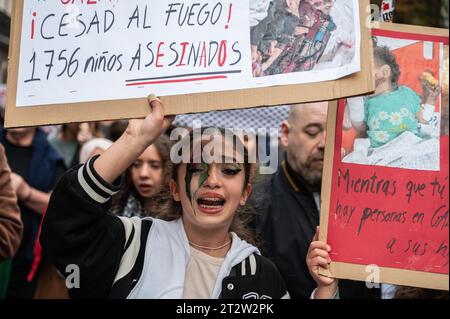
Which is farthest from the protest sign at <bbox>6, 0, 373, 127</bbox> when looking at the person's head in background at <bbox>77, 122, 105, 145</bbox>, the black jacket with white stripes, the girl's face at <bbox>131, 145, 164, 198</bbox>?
the person's head in background at <bbox>77, 122, 105, 145</bbox>

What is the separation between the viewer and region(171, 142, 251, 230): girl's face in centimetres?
221

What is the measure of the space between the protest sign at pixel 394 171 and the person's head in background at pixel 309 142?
0.94 metres

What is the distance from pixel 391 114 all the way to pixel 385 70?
5.5 inches

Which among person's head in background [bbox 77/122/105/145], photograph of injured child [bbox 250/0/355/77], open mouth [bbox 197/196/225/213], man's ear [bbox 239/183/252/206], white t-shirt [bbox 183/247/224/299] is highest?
person's head in background [bbox 77/122/105/145]

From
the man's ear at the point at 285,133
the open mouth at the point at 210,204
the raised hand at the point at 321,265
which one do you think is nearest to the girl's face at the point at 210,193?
the open mouth at the point at 210,204

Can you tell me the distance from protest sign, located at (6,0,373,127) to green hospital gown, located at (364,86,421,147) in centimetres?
32

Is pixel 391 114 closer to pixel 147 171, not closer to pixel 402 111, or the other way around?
pixel 402 111

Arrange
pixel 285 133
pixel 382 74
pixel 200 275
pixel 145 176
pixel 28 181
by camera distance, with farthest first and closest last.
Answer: pixel 28 181, pixel 145 176, pixel 285 133, pixel 382 74, pixel 200 275

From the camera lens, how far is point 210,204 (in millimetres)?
2223

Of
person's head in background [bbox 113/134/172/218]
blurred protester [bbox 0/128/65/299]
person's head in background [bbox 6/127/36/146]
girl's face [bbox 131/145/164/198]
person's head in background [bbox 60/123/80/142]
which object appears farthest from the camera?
person's head in background [bbox 60/123/80/142]

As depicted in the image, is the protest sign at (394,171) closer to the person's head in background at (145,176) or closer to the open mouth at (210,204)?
the open mouth at (210,204)

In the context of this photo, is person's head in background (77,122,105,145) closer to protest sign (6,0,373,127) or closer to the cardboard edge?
protest sign (6,0,373,127)

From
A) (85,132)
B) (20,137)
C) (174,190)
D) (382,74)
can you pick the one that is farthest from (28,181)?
(382,74)

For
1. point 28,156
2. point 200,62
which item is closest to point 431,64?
point 200,62
